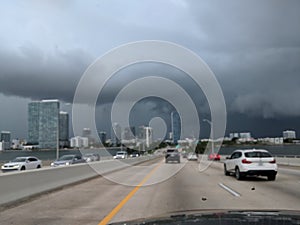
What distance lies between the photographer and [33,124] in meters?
56.5

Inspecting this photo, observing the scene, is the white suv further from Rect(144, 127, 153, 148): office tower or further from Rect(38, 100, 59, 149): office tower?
Rect(144, 127, 153, 148): office tower

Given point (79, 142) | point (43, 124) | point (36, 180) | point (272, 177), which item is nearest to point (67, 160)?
point (43, 124)

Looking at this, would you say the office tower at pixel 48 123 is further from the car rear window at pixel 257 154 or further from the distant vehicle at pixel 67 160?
the car rear window at pixel 257 154

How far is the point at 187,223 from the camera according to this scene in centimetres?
484

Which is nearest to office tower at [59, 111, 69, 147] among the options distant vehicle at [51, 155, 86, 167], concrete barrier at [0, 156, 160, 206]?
distant vehicle at [51, 155, 86, 167]

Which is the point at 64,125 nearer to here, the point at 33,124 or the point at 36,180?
the point at 33,124

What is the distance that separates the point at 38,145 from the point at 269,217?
54116mm

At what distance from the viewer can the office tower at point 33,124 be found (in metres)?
56.6

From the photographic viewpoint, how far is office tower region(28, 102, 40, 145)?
186 feet

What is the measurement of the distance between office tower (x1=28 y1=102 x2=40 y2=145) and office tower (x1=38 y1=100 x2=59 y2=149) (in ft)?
1.72

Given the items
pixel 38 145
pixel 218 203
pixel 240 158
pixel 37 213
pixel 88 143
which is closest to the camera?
pixel 37 213

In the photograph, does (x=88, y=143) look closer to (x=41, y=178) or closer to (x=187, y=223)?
(x=41, y=178)

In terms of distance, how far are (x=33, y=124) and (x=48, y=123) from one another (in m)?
2.73

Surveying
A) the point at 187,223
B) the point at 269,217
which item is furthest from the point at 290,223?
the point at 187,223
